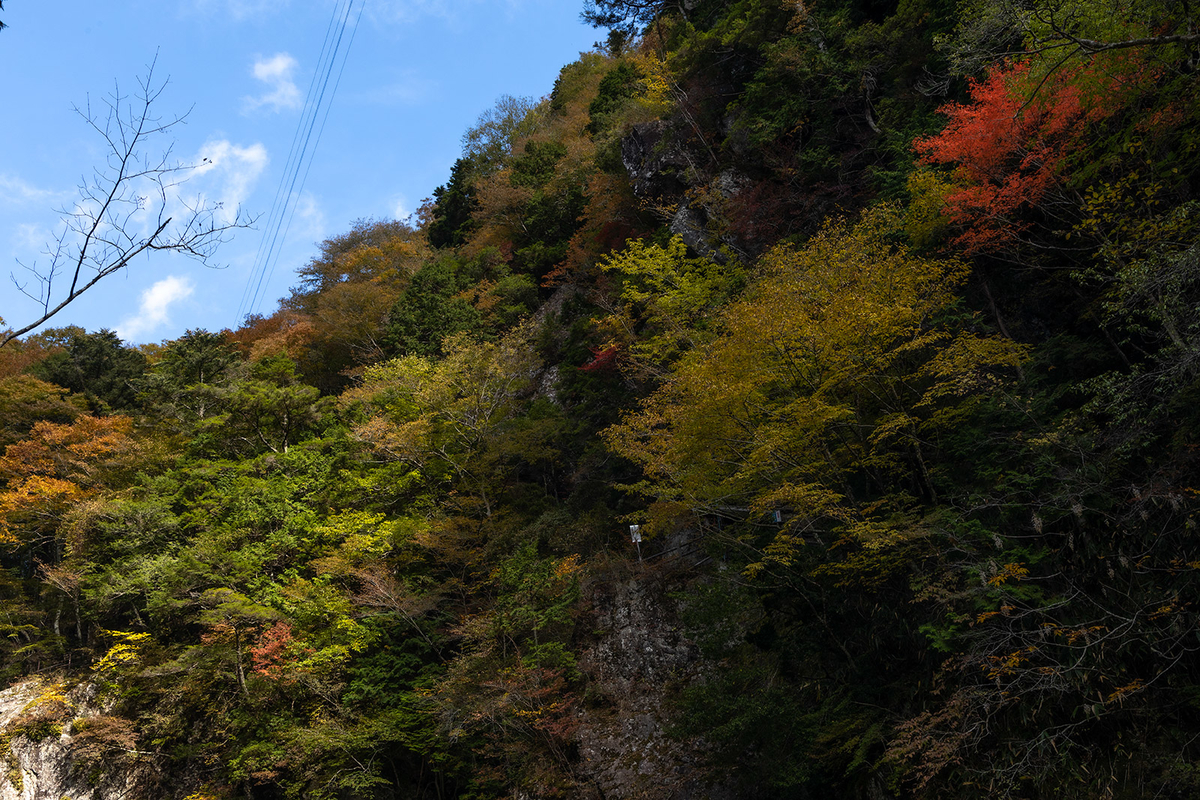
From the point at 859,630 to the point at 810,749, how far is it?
2.43 meters

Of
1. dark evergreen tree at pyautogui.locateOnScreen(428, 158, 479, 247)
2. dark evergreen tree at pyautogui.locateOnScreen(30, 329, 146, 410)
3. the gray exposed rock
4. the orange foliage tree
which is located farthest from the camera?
dark evergreen tree at pyautogui.locateOnScreen(428, 158, 479, 247)

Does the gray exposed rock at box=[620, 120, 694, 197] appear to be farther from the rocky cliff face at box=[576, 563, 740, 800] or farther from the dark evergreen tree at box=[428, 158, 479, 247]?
the dark evergreen tree at box=[428, 158, 479, 247]

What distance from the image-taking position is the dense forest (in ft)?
26.5

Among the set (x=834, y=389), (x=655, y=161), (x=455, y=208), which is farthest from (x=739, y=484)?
(x=455, y=208)

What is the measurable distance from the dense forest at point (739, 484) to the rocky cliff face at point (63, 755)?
0.17m

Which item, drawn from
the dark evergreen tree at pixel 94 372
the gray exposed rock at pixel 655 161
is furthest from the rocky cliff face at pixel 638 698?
the dark evergreen tree at pixel 94 372

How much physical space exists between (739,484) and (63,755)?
20.3 metres

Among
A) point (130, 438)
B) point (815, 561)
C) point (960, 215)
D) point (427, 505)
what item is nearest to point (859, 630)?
point (815, 561)

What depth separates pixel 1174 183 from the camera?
32.1 ft

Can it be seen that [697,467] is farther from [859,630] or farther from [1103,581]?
[1103,581]

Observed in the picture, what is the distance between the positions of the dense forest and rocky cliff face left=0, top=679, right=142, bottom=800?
6.6 inches

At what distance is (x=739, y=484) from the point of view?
38.0ft

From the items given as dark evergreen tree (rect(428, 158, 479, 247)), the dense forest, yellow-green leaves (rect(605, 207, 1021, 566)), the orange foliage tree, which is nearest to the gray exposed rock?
the dense forest

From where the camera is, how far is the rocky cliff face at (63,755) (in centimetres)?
1647
